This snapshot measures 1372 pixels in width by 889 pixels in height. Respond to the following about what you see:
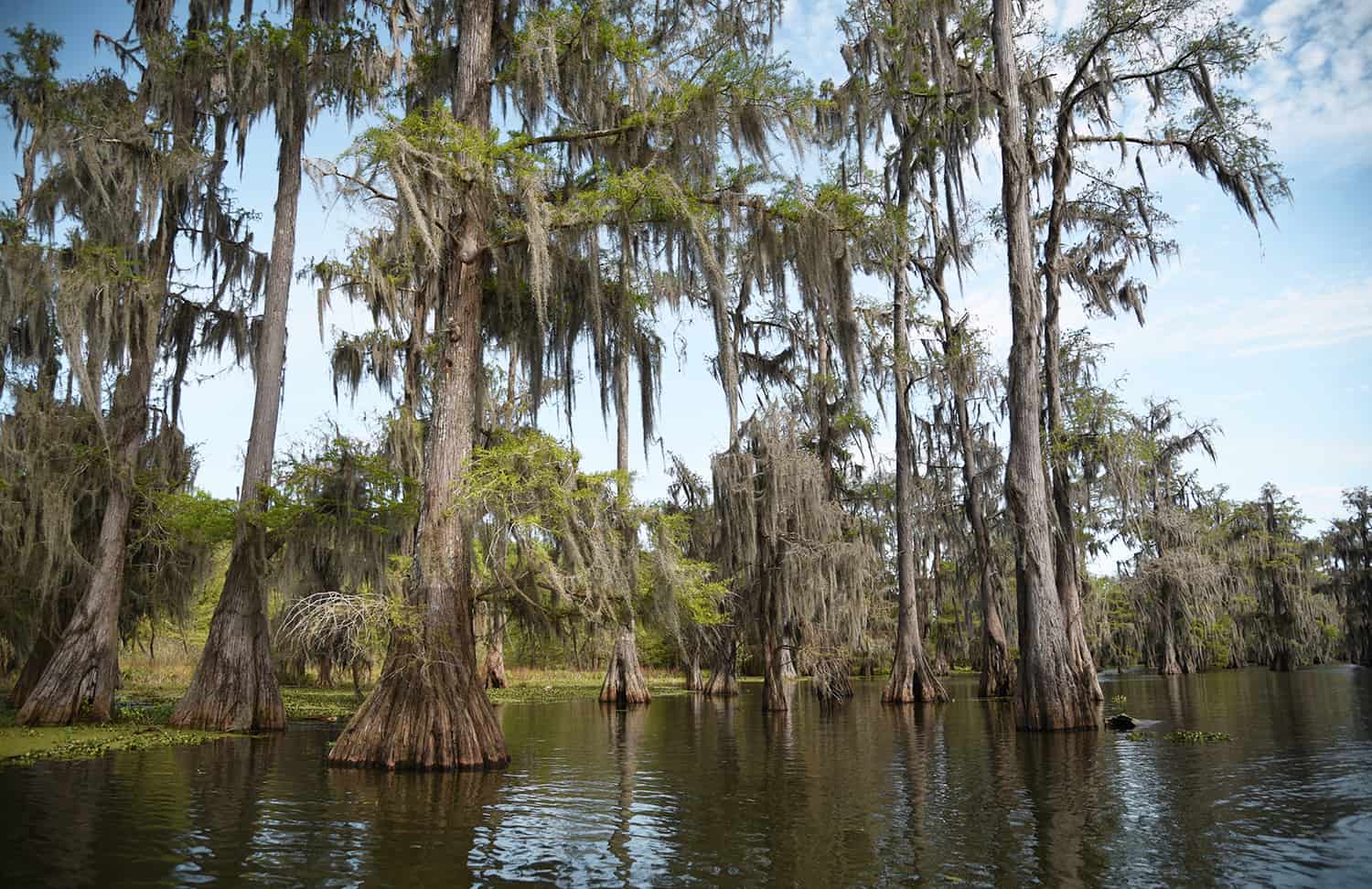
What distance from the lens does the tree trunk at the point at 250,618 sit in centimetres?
1389

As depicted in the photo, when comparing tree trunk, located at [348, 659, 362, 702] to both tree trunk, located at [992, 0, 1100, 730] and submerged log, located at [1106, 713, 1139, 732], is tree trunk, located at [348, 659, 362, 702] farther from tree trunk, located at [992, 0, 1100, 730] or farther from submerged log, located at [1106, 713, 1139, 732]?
submerged log, located at [1106, 713, 1139, 732]

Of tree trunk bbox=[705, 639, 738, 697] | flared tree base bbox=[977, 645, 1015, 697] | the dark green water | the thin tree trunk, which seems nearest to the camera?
the dark green water

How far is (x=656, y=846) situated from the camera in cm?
631

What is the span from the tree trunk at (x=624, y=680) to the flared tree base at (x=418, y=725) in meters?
13.1

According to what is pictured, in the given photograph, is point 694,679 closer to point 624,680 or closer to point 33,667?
point 624,680

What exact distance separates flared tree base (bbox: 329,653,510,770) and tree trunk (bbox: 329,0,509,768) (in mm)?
11

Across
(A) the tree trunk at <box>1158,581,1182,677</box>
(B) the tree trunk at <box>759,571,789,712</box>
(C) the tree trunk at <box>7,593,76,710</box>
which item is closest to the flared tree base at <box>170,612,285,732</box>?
(C) the tree trunk at <box>7,593,76,710</box>

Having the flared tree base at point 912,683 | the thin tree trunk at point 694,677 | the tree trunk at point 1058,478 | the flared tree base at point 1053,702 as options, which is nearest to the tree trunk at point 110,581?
the thin tree trunk at point 694,677

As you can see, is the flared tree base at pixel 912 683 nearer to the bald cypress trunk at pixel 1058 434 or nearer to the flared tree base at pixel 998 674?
the flared tree base at pixel 998 674

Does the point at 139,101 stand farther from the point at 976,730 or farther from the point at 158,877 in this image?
the point at 976,730

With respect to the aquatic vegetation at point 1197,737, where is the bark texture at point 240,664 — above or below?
above

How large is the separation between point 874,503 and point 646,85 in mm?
18656

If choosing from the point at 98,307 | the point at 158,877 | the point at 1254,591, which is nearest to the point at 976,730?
the point at 158,877

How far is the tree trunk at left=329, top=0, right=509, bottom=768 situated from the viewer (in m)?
9.94
